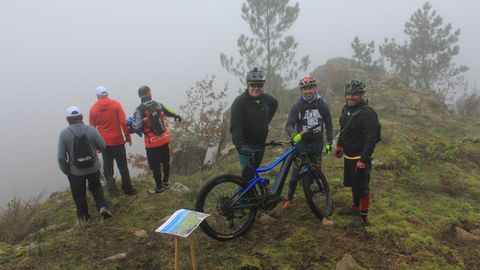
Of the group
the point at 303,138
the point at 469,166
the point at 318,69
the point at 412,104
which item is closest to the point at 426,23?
the point at 318,69

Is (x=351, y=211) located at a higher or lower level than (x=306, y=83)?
lower

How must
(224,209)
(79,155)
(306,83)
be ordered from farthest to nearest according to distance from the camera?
(79,155), (306,83), (224,209)

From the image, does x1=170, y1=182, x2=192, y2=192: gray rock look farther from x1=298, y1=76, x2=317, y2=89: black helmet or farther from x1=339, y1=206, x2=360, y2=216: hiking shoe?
x1=298, y1=76, x2=317, y2=89: black helmet

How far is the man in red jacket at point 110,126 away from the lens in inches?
268

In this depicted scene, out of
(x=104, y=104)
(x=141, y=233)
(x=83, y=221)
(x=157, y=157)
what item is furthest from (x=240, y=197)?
(x=104, y=104)

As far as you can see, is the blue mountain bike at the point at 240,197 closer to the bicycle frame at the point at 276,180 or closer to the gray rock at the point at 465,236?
the bicycle frame at the point at 276,180

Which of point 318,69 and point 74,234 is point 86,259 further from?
point 318,69

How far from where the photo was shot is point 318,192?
5648mm

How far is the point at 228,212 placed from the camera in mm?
4977

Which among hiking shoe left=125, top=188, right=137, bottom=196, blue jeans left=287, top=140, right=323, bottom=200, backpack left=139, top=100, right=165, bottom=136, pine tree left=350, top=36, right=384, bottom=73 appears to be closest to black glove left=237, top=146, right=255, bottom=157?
blue jeans left=287, top=140, right=323, bottom=200

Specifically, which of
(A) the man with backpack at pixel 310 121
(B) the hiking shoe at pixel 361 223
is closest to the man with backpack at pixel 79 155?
(A) the man with backpack at pixel 310 121

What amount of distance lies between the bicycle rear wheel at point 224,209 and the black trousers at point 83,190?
7.50ft

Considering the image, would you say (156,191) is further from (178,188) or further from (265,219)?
(265,219)

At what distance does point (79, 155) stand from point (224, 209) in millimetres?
2660
